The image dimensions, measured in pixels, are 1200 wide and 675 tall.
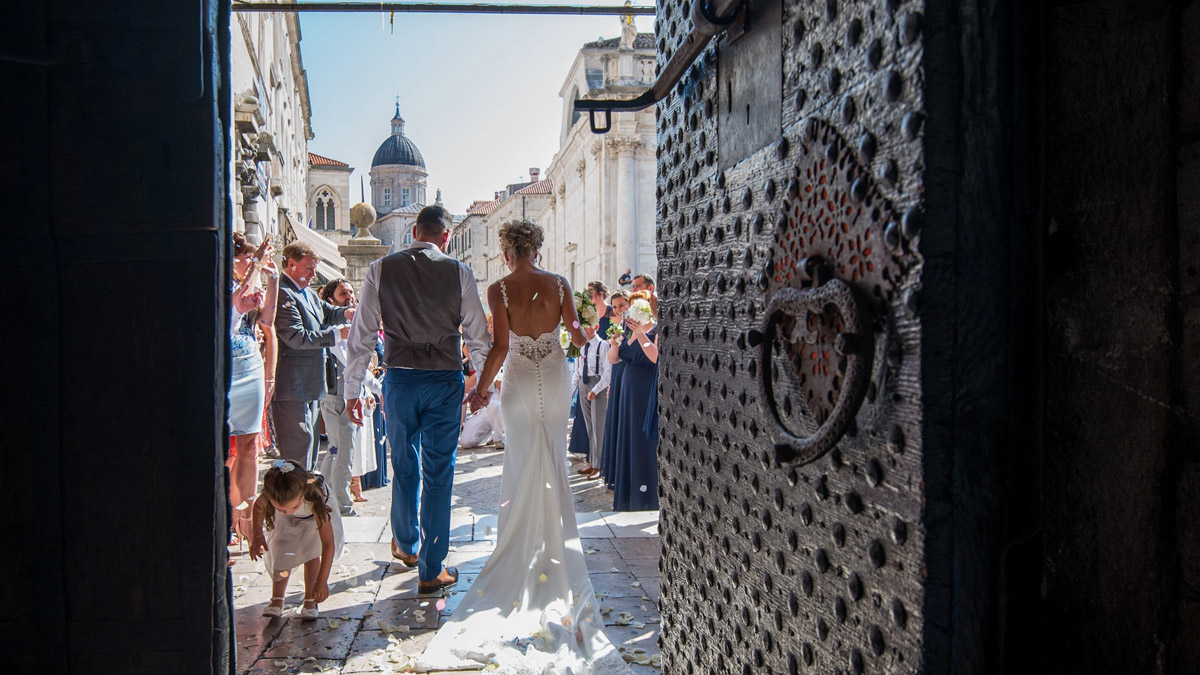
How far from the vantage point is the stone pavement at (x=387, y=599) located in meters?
3.71

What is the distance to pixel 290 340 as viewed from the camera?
18.9 feet

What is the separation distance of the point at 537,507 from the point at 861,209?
12.9ft

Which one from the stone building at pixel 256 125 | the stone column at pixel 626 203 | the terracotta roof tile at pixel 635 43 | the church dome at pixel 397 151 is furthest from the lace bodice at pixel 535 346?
the church dome at pixel 397 151

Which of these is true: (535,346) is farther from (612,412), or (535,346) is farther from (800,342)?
(800,342)

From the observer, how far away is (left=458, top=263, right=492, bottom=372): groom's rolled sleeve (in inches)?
191

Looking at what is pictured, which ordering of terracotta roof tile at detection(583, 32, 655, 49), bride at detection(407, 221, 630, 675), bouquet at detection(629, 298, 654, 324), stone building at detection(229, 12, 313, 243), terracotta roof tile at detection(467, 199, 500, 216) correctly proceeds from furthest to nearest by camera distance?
terracotta roof tile at detection(467, 199, 500, 216), terracotta roof tile at detection(583, 32, 655, 49), stone building at detection(229, 12, 313, 243), bouquet at detection(629, 298, 654, 324), bride at detection(407, 221, 630, 675)

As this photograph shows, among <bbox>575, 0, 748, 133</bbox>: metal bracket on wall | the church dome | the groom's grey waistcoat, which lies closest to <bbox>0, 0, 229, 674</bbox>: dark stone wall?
<bbox>575, 0, 748, 133</bbox>: metal bracket on wall

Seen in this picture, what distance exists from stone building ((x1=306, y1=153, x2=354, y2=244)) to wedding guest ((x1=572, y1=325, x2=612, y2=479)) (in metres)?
53.9

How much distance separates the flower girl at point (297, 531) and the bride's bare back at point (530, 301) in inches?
59.2

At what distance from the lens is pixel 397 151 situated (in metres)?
83.6

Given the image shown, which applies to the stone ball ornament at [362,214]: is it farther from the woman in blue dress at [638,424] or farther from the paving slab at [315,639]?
the paving slab at [315,639]

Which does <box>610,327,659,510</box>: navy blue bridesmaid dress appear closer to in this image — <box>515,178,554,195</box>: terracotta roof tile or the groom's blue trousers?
the groom's blue trousers

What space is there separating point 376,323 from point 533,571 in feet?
5.86

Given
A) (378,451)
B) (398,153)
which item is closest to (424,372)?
(378,451)
